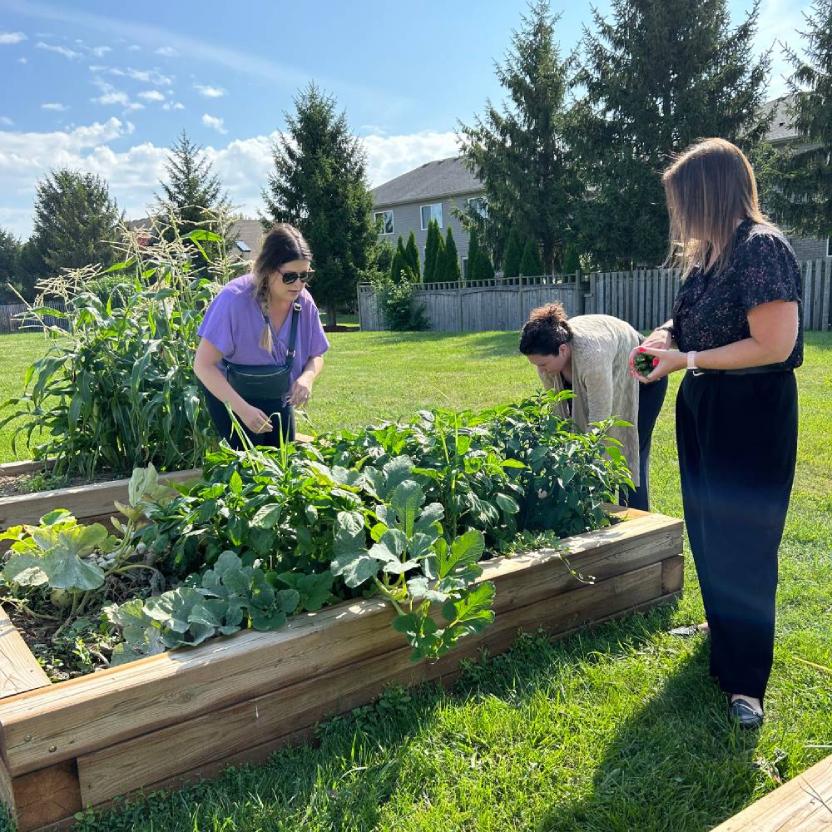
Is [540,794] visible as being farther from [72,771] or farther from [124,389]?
[124,389]

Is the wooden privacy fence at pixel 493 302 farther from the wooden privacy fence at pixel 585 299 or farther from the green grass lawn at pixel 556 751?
the green grass lawn at pixel 556 751

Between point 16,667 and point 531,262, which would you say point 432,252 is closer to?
point 531,262

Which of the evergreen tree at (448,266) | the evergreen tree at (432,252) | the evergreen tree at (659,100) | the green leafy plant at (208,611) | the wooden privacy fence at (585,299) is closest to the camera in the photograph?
the green leafy plant at (208,611)

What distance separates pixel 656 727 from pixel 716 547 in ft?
1.85

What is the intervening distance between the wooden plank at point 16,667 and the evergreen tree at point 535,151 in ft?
63.9

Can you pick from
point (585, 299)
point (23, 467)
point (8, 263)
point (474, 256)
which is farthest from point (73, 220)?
point (23, 467)

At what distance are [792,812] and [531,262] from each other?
2113 cm

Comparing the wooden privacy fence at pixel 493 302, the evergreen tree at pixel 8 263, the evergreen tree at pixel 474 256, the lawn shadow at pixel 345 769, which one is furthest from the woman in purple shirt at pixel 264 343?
the evergreen tree at pixel 8 263

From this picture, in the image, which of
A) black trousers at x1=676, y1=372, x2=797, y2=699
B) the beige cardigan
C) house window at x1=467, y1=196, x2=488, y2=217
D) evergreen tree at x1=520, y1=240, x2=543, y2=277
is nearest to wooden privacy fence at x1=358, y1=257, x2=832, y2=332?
evergreen tree at x1=520, y1=240, x2=543, y2=277

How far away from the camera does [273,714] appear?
6.38ft

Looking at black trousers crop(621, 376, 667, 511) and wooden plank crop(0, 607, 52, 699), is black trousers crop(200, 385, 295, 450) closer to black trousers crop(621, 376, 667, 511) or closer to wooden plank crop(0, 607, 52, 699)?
wooden plank crop(0, 607, 52, 699)

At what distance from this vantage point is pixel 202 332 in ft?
9.99

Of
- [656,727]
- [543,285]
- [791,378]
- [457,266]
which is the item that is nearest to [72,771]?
[656,727]

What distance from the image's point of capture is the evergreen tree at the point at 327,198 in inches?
981
